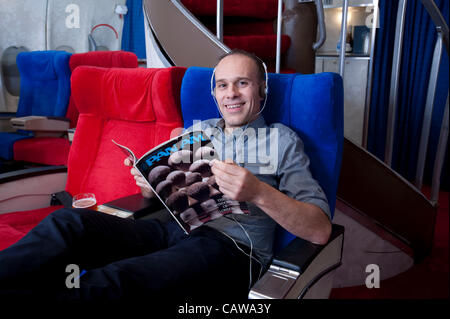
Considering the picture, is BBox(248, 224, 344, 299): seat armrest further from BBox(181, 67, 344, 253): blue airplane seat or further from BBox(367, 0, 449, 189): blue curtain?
BBox(367, 0, 449, 189): blue curtain

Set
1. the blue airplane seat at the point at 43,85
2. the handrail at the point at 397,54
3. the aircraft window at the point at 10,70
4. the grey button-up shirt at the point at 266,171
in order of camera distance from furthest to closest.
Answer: the aircraft window at the point at 10,70, the blue airplane seat at the point at 43,85, the handrail at the point at 397,54, the grey button-up shirt at the point at 266,171

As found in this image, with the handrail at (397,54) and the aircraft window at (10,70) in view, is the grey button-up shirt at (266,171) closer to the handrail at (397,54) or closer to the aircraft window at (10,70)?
the handrail at (397,54)

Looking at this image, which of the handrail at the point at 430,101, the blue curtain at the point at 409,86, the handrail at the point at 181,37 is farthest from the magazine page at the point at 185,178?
the blue curtain at the point at 409,86

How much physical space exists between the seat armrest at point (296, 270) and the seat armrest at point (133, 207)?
601mm

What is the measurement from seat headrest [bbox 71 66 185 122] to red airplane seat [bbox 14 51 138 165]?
3.08ft

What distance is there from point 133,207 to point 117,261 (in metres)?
0.31

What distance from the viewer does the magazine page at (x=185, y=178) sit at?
3.20 feet

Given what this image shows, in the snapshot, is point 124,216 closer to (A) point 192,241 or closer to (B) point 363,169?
(A) point 192,241

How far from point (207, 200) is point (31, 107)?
9.42 feet

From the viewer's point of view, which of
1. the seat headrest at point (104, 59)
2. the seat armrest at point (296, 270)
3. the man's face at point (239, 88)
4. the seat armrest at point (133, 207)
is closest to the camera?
the seat armrest at point (296, 270)

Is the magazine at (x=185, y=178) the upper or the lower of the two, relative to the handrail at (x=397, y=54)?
lower

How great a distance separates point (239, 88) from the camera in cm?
119

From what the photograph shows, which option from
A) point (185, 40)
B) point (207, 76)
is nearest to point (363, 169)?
point (207, 76)

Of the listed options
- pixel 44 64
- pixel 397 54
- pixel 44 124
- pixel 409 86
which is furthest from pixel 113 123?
pixel 409 86
